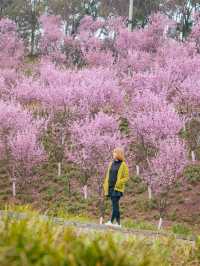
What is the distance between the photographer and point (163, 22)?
51.6 meters

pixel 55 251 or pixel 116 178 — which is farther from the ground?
pixel 55 251

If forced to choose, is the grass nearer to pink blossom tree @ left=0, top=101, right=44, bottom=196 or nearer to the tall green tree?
pink blossom tree @ left=0, top=101, right=44, bottom=196

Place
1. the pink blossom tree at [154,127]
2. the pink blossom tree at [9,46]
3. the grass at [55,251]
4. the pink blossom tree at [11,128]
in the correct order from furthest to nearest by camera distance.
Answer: the pink blossom tree at [9,46] → the pink blossom tree at [11,128] → the pink blossom tree at [154,127] → the grass at [55,251]

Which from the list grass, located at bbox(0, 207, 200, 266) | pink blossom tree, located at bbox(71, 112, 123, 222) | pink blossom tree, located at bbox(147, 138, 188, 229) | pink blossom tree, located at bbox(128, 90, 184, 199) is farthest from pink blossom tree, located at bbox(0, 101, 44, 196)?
grass, located at bbox(0, 207, 200, 266)

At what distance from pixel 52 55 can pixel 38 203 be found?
2949 centimetres

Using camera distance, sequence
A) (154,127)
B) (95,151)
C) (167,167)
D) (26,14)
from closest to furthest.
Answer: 1. (167,167)
2. (95,151)
3. (154,127)
4. (26,14)

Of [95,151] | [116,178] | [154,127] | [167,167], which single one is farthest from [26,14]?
[116,178]

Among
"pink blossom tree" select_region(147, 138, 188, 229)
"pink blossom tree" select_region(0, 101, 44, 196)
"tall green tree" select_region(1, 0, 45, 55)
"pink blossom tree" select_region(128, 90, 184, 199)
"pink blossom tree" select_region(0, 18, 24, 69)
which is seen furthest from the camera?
"tall green tree" select_region(1, 0, 45, 55)

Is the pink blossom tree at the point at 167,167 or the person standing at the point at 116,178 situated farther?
the pink blossom tree at the point at 167,167

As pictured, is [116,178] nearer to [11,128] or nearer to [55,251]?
[55,251]

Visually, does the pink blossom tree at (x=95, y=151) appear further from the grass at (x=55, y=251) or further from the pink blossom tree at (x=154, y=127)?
the grass at (x=55, y=251)

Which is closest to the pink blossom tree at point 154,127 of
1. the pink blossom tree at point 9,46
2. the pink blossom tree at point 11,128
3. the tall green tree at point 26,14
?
the pink blossom tree at point 11,128

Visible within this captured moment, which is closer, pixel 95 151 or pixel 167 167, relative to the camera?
pixel 167 167

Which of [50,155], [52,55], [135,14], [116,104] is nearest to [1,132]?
[50,155]
